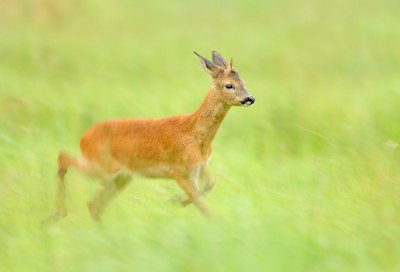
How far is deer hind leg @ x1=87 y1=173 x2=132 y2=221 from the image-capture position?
5.31 m

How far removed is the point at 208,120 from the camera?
5980 millimetres

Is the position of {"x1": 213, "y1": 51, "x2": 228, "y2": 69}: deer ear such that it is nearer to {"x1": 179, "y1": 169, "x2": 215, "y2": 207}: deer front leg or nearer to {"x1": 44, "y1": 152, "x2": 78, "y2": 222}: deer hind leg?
{"x1": 179, "y1": 169, "x2": 215, "y2": 207}: deer front leg

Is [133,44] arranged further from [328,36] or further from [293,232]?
[293,232]

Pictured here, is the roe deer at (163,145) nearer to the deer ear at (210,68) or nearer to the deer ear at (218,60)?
the deer ear at (210,68)

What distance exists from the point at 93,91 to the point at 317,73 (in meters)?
5.11

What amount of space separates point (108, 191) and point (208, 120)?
132 cm

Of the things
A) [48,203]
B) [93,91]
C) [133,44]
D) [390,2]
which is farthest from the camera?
[390,2]

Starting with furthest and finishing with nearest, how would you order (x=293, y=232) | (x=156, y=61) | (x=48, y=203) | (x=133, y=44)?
(x=133, y=44) → (x=156, y=61) → (x=48, y=203) → (x=293, y=232)

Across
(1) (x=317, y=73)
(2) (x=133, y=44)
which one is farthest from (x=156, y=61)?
(1) (x=317, y=73)

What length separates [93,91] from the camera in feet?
38.9

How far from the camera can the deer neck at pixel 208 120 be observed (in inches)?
234

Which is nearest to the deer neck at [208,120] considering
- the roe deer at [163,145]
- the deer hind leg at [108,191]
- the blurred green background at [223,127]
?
the roe deer at [163,145]

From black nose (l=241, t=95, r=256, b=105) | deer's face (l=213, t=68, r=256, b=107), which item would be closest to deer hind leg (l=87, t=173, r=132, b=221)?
deer's face (l=213, t=68, r=256, b=107)

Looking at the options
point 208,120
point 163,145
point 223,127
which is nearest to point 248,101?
point 208,120
